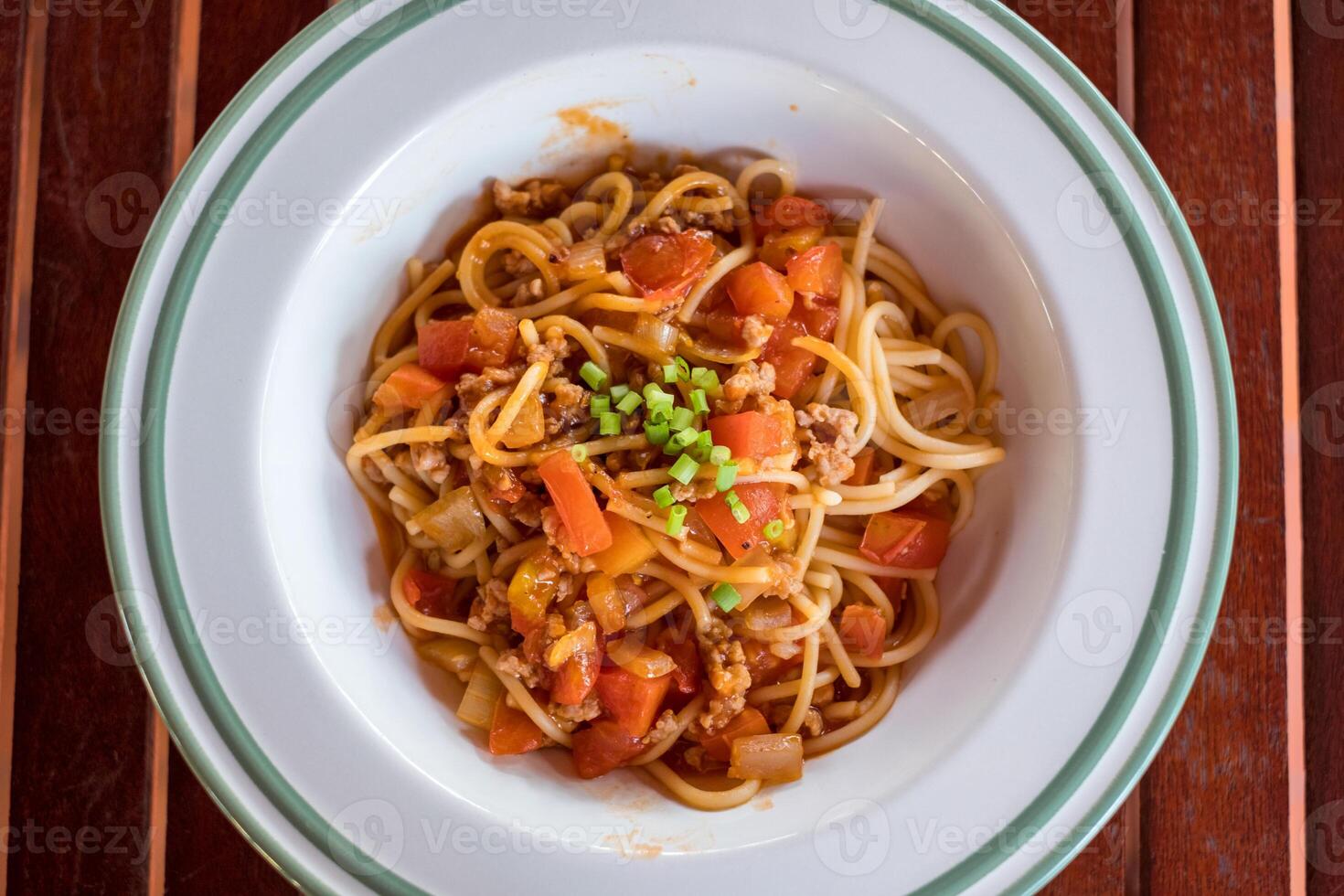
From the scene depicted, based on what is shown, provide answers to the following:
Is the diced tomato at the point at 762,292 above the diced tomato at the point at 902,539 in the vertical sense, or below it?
above

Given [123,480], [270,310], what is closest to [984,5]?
[270,310]

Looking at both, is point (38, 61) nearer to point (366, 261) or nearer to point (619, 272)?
point (366, 261)

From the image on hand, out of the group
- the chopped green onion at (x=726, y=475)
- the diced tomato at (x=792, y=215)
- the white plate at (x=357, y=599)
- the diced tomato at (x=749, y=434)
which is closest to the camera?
the white plate at (x=357, y=599)

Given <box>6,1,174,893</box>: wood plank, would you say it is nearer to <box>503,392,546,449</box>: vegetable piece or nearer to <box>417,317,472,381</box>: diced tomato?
<box>417,317,472,381</box>: diced tomato

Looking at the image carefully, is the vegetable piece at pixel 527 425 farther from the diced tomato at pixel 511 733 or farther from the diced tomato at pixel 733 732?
the diced tomato at pixel 733 732

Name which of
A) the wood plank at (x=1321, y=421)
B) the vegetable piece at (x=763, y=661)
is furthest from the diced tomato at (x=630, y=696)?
the wood plank at (x=1321, y=421)

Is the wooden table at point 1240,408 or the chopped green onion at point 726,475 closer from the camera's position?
the chopped green onion at point 726,475

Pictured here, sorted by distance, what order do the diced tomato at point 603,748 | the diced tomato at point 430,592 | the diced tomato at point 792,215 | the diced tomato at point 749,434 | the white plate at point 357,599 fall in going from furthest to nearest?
the diced tomato at point 792,215 < the diced tomato at point 430,592 < the diced tomato at point 603,748 < the diced tomato at point 749,434 < the white plate at point 357,599
